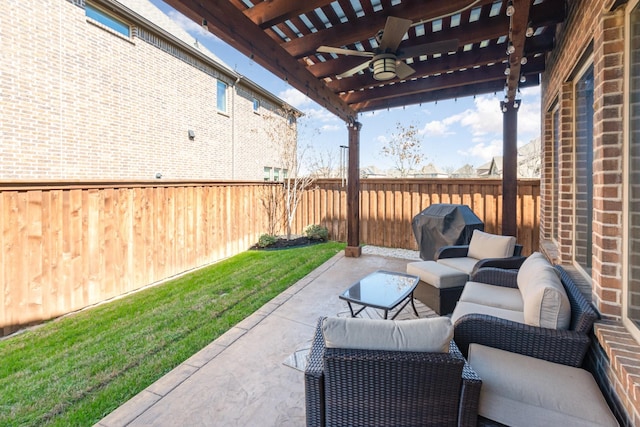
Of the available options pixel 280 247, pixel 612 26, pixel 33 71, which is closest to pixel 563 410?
pixel 612 26

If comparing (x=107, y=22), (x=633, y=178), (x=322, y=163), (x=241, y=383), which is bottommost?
(x=241, y=383)

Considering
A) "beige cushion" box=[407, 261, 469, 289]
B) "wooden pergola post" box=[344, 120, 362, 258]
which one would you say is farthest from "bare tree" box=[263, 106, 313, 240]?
"beige cushion" box=[407, 261, 469, 289]

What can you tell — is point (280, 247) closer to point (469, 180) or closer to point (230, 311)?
point (230, 311)

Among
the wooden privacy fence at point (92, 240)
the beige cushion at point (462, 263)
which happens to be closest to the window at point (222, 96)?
the wooden privacy fence at point (92, 240)

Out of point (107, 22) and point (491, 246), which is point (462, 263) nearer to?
point (491, 246)

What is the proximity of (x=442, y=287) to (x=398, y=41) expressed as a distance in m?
2.71

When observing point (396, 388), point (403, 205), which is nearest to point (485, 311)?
point (396, 388)

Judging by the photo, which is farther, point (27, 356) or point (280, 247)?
point (280, 247)

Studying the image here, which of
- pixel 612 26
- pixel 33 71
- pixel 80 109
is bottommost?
pixel 612 26

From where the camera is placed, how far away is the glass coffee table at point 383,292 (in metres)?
3.10

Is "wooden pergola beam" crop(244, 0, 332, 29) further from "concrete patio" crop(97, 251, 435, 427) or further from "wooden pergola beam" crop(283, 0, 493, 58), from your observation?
"concrete patio" crop(97, 251, 435, 427)

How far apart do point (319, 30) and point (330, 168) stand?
755cm

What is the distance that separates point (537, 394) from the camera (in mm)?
1582

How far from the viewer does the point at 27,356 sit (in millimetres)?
2910
